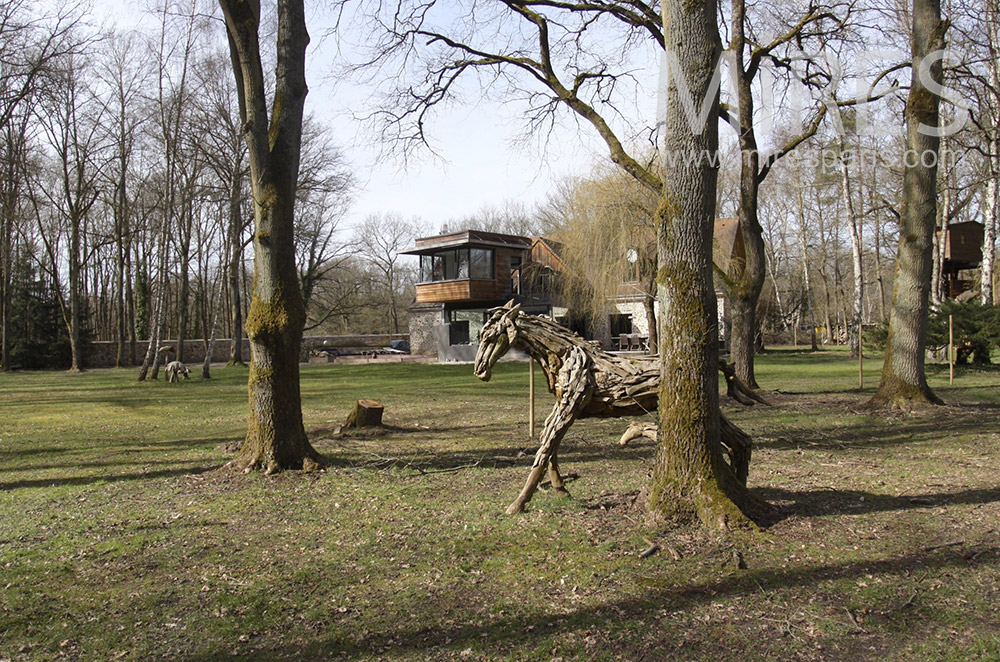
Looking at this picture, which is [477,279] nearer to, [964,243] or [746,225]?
[746,225]

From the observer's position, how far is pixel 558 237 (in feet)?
93.6

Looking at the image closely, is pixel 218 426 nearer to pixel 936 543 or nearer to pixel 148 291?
pixel 936 543

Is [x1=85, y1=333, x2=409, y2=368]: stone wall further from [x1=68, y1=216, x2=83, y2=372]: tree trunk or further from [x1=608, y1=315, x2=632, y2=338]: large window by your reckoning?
[x1=608, y1=315, x2=632, y2=338]: large window

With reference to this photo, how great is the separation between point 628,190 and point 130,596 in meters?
20.7

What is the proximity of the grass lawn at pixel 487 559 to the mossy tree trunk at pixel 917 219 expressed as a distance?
2.05 m

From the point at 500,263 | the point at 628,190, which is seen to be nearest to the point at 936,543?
the point at 628,190

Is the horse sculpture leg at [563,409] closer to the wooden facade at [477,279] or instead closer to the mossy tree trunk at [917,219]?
the mossy tree trunk at [917,219]

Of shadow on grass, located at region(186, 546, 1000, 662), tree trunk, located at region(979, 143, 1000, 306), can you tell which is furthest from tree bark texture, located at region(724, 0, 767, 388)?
tree trunk, located at region(979, 143, 1000, 306)

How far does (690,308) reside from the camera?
197 inches

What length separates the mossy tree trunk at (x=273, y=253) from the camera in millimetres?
7609

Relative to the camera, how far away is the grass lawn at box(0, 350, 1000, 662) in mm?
3494

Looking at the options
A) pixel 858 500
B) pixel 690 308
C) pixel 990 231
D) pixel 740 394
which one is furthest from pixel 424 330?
pixel 690 308

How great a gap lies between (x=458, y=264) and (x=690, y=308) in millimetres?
30256

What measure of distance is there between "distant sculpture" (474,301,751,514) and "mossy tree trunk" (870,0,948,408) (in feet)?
24.5
